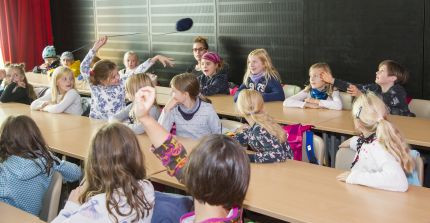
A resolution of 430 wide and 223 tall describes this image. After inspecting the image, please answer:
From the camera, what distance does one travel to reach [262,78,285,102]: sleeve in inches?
182

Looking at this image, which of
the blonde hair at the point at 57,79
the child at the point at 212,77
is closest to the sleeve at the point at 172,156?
the blonde hair at the point at 57,79

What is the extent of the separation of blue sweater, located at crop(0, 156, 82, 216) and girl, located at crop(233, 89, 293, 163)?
3.34 ft

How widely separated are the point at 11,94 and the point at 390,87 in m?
3.40

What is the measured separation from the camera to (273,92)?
15.3 feet

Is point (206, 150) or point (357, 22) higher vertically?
point (357, 22)

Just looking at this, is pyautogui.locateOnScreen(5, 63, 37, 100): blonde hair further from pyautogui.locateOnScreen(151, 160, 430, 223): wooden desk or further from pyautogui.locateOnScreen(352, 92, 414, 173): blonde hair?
pyautogui.locateOnScreen(352, 92, 414, 173): blonde hair

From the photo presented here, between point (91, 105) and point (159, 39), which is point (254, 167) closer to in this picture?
point (91, 105)

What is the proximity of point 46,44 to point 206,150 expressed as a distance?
22.9 ft

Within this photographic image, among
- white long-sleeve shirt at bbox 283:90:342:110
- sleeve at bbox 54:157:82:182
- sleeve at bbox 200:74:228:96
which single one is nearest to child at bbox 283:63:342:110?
white long-sleeve shirt at bbox 283:90:342:110

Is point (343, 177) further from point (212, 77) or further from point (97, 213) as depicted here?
point (212, 77)

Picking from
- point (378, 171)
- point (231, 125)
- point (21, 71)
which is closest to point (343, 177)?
point (378, 171)

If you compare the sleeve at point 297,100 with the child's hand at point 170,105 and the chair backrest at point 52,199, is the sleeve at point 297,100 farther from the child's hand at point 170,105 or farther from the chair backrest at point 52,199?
the chair backrest at point 52,199

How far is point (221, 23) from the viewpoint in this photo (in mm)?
6105

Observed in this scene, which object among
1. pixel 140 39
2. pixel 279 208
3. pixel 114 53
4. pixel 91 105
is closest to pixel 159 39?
pixel 140 39
